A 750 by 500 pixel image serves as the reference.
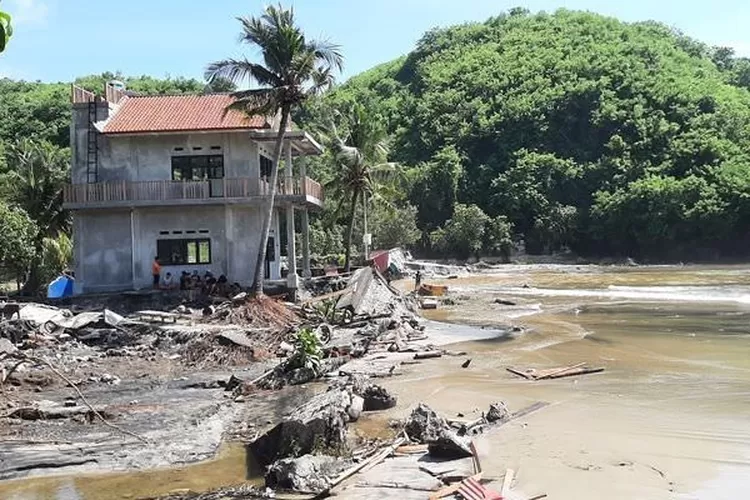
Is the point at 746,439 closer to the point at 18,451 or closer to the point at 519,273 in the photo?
the point at 18,451

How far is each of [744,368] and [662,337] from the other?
6348 mm

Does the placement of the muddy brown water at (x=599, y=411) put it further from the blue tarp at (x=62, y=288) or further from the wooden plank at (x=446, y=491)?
Result: the blue tarp at (x=62, y=288)

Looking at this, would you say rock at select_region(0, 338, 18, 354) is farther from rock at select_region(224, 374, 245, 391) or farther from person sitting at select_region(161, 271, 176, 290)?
person sitting at select_region(161, 271, 176, 290)

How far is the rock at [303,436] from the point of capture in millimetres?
10844

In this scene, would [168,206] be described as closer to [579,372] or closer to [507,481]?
[579,372]

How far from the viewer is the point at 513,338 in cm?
2444

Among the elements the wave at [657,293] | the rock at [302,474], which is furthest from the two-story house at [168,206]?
the rock at [302,474]

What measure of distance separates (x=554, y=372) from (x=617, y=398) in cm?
282

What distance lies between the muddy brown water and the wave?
7.22m

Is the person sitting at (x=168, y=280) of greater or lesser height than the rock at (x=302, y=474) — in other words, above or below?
above

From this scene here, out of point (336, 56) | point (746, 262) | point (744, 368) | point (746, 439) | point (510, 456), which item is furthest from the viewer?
point (746, 262)

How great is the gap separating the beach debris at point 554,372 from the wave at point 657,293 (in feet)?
67.5

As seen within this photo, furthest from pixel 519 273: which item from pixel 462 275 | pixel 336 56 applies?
pixel 336 56

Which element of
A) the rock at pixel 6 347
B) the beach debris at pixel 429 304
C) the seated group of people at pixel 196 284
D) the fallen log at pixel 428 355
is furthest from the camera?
the beach debris at pixel 429 304
